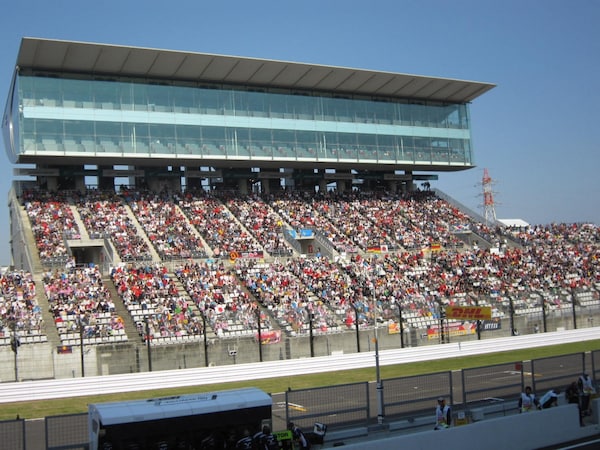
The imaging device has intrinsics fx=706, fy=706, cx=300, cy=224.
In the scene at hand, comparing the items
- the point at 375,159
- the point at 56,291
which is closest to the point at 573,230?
the point at 375,159

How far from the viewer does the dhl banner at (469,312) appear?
36.8 metres

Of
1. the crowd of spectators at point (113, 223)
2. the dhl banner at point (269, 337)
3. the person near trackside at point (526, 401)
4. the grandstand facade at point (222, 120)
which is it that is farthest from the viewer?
the grandstand facade at point (222, 120)

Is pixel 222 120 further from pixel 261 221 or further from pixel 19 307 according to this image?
pixel 19 307

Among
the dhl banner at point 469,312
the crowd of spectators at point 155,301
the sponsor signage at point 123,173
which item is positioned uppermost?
the sponsor signage at point 123,173

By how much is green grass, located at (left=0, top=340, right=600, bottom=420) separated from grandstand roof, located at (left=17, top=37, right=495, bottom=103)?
1085 inches

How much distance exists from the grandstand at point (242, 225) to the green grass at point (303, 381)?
7.28 ft

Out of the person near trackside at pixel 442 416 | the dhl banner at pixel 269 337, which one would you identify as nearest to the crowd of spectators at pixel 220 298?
the dhl banner at pixel 269 337

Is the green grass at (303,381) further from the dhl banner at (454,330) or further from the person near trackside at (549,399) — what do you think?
the person near trackside at (549,399)

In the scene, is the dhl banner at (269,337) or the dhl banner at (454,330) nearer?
the dhl banner at (269,337)

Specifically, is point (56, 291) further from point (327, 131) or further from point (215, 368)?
point (327, 131)

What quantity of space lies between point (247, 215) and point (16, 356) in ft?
87.3

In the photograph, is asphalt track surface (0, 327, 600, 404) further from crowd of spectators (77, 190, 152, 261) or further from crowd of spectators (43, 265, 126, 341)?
crowd of spectators (77, 190, 152, 261)

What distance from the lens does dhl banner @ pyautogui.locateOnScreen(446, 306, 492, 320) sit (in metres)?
36.8

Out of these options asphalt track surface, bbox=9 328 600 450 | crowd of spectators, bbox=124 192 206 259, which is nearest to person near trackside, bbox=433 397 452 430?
asphalt track surface, bbox=9 328 600 450
